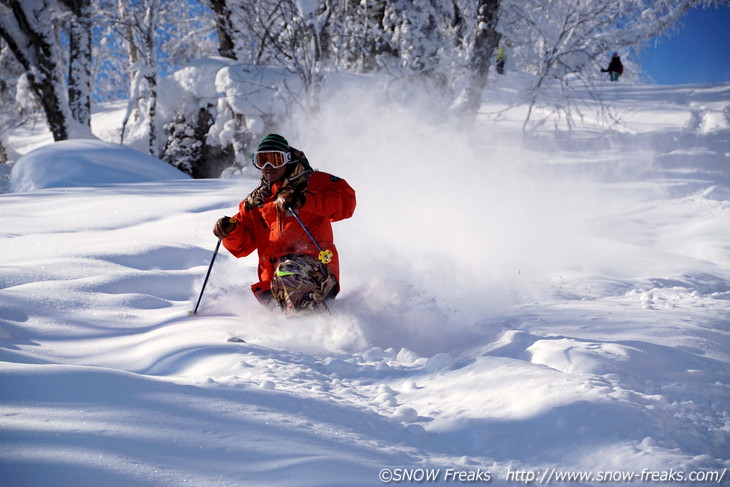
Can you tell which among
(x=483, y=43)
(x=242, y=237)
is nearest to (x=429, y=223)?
(x=242, y=237)

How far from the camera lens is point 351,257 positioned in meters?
4.35

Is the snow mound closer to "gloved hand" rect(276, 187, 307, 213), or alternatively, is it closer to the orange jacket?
the orange jacket

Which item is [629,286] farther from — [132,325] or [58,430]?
[58,430]

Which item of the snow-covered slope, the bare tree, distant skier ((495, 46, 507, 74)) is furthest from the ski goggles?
distant skier ((495, 46, 507, 74))

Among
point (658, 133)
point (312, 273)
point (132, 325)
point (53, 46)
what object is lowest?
point (132, 325)

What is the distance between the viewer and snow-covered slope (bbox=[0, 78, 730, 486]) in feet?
4.96

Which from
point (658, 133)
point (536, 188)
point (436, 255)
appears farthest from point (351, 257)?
point (658, 133)

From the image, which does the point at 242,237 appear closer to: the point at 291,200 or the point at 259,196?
the point at 259,196

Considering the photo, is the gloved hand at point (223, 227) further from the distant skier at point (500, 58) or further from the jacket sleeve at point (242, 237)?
the distant skier at point (500, 58)

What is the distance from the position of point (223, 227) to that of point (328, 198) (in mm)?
778

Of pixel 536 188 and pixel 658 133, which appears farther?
pixel 658 133

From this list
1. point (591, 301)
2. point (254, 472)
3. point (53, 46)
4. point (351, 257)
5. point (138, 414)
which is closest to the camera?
point (254, 472)

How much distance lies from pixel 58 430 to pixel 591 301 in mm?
3344

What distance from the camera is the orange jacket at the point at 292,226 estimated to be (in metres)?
3.38
